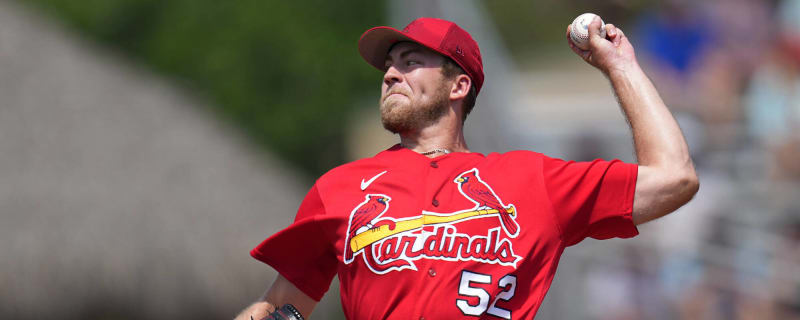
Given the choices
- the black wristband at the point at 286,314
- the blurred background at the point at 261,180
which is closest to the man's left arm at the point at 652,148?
the black wristband at the point at 286,314

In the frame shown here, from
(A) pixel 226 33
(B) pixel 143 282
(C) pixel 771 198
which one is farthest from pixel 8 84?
(A) pixel 226 33

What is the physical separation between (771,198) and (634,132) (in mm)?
5942

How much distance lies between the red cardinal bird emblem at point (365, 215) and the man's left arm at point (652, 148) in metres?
0.85

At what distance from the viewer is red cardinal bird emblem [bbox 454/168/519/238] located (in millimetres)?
3102

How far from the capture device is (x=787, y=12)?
9.11m

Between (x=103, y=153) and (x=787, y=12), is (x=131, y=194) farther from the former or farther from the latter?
(x=787, y=12)

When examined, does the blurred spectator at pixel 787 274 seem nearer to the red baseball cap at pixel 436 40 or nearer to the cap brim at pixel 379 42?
the red baseball cap at pixel 436 40

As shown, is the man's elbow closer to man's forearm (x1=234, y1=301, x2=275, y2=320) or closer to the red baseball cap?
the red baseball cap

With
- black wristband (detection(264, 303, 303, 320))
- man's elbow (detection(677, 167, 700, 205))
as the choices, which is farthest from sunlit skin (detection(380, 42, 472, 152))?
man's elbow (detection(677, 167, 700, 205))

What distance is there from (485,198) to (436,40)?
663 millimetres

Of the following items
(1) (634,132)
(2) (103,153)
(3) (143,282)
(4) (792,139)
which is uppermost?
(4) (792,139)

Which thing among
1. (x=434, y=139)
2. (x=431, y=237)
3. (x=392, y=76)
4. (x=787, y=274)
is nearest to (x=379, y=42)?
(x=392, y=76)

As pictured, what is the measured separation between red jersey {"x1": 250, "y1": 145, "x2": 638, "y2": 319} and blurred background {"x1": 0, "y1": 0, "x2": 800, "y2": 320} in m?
3.89

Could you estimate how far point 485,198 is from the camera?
3.15 metres
